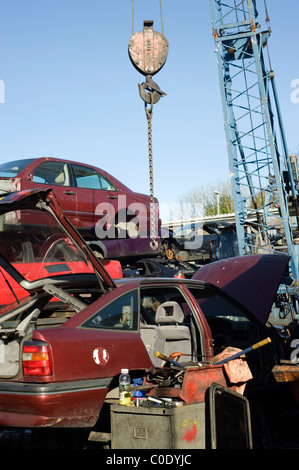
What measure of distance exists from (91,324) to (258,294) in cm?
251

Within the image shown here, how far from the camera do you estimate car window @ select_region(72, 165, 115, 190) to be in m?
9.72

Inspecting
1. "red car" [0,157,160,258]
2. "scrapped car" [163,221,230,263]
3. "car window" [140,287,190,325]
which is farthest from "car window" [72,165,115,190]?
"scrapped car" [163,221,230,263]

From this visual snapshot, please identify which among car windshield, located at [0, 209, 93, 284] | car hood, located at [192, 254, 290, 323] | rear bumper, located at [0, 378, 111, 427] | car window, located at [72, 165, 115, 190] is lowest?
rear bumper, located at [0, 378, 111, 427]

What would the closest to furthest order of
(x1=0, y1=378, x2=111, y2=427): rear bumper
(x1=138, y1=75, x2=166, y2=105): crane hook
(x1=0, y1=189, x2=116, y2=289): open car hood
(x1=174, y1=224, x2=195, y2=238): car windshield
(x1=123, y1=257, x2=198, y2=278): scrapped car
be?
(x1=0, y1=378, x2=111, y2=427): rear bumper, (x1=0, y1=189, x2=116, y2=289): open car hood, (x1=138, y1=75, x2=166, y2=105): crane hook, (x1=123, y1=257, x2=198, y2=278): scrapped car, (x1=174, y1=224, x2=195, y2=238): car windshield

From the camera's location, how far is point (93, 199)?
32.3 ft

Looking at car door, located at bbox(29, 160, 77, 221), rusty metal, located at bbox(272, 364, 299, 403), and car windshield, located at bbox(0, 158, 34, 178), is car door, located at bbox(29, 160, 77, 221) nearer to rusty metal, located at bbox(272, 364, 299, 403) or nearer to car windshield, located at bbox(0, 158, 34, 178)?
car windshield, located at bbox(0, 158, 34, 178)

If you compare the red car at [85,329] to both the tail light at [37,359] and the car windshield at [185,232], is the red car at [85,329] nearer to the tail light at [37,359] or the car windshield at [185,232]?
the tail light at [37,359]

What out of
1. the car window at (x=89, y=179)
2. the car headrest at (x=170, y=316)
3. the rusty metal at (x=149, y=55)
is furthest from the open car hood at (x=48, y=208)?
the car window at (x=89, y=179)

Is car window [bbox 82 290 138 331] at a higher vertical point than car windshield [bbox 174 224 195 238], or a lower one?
lower

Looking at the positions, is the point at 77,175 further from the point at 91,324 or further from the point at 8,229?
the point at 91,324

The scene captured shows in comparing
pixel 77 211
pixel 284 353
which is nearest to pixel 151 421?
pixel 284 353

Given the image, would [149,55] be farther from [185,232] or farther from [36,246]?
[185,232]
